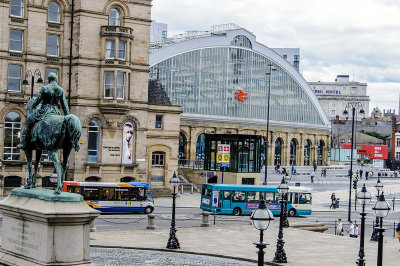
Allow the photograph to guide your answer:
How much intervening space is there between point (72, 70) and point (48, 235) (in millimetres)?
38020

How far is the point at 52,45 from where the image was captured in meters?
53.3

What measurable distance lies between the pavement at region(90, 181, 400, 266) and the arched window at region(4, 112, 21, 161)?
19004mm

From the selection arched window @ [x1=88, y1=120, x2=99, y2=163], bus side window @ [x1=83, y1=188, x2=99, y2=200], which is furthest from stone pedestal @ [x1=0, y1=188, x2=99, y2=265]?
arched window @ [x1=88, y1=120, x2=99, y2=163]

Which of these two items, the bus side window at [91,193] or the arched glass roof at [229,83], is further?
the arched glass roof at [229,83]

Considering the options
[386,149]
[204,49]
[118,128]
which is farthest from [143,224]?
[386,149]

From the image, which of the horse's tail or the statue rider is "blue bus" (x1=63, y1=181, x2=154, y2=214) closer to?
the statue rider

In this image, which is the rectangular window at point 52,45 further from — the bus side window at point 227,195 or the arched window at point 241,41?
the arched window at point 241,41

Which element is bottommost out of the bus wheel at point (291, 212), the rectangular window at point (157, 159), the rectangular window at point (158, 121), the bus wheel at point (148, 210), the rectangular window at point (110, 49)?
the bus wheel at point (291, 212)

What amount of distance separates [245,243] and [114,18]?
2849cm

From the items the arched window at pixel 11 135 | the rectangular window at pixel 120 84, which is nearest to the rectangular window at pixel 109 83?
the rectangular window at pixel 120 84

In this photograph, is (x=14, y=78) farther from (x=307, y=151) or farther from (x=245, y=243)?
(x=307, y=151)

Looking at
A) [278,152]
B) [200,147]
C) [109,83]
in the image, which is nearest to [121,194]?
[109,83]

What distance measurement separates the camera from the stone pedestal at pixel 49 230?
54.7 feet

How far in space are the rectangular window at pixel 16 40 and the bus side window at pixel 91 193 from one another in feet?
45.5
